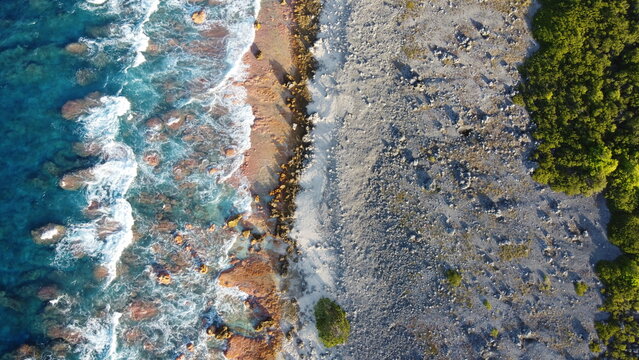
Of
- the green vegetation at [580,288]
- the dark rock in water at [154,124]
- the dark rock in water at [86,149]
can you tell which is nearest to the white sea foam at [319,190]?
the dark rock in water at [154,124]

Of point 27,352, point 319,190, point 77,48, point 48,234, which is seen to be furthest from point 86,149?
point 319,190

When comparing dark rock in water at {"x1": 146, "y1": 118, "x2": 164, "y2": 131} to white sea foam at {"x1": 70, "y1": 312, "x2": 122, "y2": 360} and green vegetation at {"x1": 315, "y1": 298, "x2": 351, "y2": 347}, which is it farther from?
green vegetation at {"x1": 315, "y1": 298, "x2": 351, "y2": 347}

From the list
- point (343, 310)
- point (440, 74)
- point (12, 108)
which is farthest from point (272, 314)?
point (12, 108)

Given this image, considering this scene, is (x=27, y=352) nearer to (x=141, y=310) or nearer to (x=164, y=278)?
(x=141, y=310)

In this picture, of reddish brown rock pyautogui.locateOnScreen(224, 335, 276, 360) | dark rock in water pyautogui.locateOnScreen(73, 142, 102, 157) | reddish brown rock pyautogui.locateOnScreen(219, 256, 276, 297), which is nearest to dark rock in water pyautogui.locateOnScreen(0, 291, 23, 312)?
dark rock in water pyautogui.locateOnScreen(73, 142, 102, 157)

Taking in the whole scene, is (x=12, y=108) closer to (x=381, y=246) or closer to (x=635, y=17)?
(x=381, y=246)
